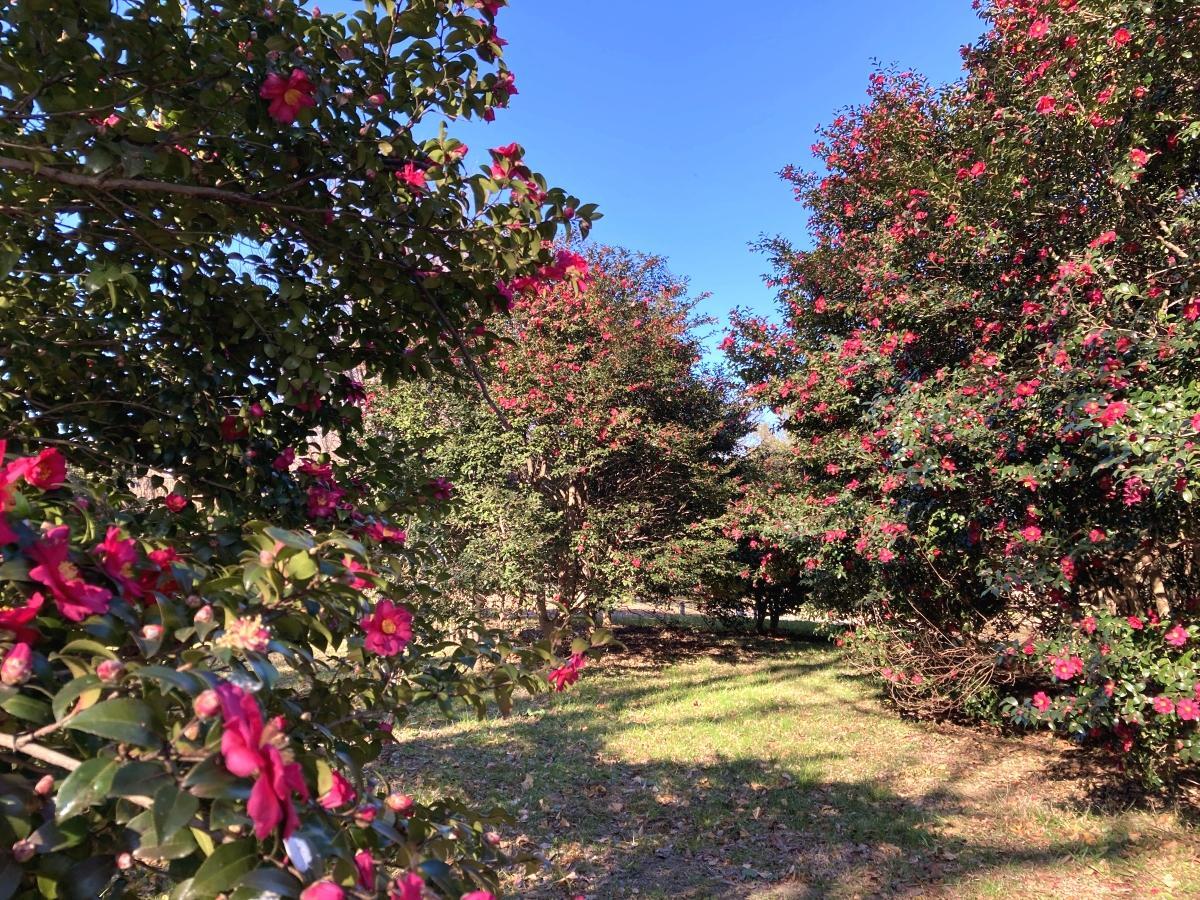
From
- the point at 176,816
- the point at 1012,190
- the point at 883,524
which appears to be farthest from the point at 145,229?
the point at 883,524

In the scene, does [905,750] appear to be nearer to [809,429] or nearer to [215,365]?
[809,429]

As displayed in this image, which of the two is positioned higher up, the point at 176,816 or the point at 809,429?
the point at 809,429

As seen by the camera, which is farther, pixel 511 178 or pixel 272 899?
pixel 511 178

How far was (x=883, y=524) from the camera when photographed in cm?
483

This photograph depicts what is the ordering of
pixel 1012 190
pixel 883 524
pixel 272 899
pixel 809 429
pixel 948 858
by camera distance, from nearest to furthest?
pixel 272 899, pixel 948 858, pixel 1012 190, pixel 883 524, pixel 809 429

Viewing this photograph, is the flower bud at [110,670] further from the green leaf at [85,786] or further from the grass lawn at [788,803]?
the grass lawn at [788,803]

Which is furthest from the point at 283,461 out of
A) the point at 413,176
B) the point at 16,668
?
the point at 16,668

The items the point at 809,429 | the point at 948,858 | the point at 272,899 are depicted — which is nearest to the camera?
the point at 272,899

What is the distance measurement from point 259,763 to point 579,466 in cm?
746

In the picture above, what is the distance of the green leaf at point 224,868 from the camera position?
0.58 metres

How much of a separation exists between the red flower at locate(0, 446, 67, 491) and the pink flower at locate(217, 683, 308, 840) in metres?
0.43

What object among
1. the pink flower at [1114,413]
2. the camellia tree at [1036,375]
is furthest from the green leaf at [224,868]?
the pink flower at [1114,413]

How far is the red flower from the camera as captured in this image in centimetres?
78

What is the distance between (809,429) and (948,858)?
413 cm
